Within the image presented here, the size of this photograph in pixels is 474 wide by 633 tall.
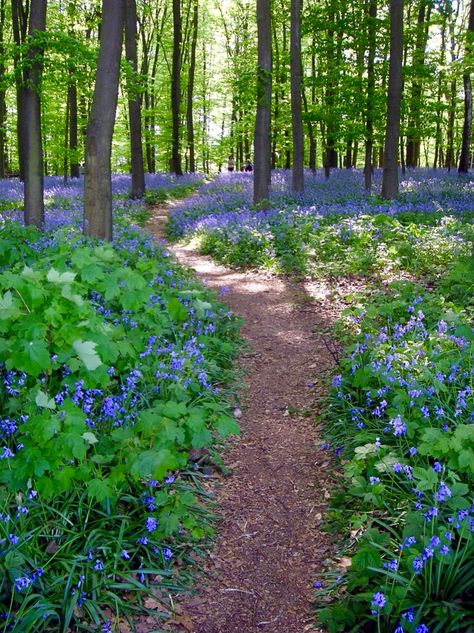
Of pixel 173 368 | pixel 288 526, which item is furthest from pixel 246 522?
pixel 173 368

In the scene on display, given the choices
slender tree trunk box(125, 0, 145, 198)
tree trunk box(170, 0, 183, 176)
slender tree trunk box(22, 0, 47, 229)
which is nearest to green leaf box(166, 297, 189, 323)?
slender tree trunk box(22, 0, 47, 229)

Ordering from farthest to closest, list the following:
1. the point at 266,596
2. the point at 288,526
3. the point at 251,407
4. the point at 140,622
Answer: the point at 251,407
the point at 288,526
the point at 266,596
the point at 140,622

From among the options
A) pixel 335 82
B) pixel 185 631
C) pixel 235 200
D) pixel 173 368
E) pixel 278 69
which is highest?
pixel 278 69

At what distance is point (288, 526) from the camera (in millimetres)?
3867

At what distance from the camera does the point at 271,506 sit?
409 cm

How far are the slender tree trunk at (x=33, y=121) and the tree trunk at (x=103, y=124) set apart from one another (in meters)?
1.72

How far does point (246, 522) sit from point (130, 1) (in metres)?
17.7

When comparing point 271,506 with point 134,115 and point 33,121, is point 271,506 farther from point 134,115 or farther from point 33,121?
point 134,115

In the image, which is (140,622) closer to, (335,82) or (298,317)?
(298,317)

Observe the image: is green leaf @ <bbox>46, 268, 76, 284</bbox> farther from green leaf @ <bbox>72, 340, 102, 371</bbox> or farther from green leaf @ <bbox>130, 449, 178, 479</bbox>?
green leaf @ <bbox>130, 449, 178, 479</bbox>

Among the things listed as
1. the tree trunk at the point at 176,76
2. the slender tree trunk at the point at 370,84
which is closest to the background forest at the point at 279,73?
the slender tree trunk at the point at 370,84

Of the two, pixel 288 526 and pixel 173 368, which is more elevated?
pixel 173 368

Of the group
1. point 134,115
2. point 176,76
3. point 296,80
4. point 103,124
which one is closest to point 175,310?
point 103,124

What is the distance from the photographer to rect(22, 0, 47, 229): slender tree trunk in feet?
32.7
